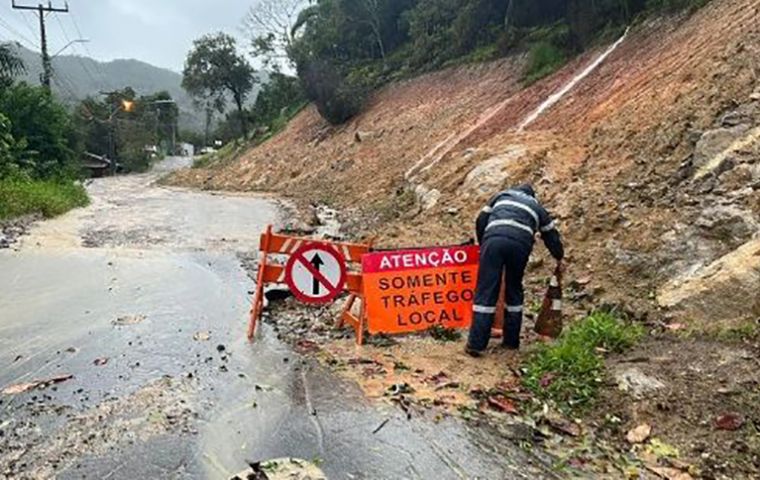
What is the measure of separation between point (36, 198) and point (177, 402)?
16563 mm

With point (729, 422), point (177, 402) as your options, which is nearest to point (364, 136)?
point (177, 402)

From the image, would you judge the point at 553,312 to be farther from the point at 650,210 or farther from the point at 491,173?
the point at 491,173

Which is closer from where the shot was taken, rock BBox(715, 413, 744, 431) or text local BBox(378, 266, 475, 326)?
rock BBox(715, 413, 744, 431)

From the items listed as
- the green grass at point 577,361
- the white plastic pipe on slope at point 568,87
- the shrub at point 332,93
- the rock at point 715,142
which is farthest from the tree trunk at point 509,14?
the green grass at point 577,361

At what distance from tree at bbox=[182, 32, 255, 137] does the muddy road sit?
4348cm

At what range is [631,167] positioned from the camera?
9.34 metres

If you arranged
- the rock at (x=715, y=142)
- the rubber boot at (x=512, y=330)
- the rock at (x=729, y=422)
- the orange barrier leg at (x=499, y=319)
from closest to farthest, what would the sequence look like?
1. the rock at (x=729, y=422)
2. the rubber boot at (x=512, y=330)
3. the orange barrier leg at (x=499, y=319)
4. the rock at (x=715, y=142)

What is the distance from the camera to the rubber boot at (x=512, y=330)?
20.3ft

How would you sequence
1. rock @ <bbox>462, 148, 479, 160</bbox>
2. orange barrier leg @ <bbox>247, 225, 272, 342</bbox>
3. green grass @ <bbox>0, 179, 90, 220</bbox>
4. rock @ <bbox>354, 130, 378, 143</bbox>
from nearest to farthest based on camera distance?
orange barrier leg @ <bbox>247, 225, 272, 342</bbox> < rock @ <bbox>462, 148, 479, 160</bbox> < green grass @ <bbox>0, 179, 90, 220</bbox> < rock @ <bbox>354, 130, 378, 143</bbox>

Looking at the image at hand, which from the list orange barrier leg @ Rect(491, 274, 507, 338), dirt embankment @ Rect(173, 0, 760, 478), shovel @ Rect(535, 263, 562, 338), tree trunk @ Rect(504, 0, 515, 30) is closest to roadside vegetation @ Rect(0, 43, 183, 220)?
dirt embankment @ Rect(173, 0, 760, 478)

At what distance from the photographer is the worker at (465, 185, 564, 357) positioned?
603 cm

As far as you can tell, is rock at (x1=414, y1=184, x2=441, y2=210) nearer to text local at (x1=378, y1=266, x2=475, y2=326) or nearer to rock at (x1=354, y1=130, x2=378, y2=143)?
text local at (x1=378, y1=266, x2=475, y2=326)

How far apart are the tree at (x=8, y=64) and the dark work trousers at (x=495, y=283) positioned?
2252 centimetres

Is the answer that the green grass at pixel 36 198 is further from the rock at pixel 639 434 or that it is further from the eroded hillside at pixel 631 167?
the rock at pixel 639 434
